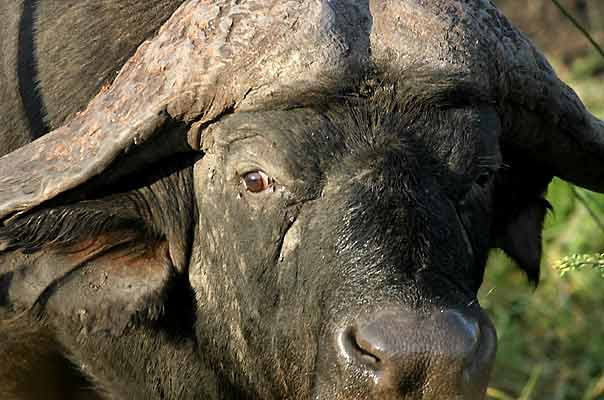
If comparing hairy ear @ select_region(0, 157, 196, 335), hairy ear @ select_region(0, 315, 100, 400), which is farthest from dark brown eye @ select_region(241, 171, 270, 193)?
hairy ear @ select_region(0, 315, 100, 400)

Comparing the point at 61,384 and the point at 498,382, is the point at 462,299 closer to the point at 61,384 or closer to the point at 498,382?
the point at 61,384

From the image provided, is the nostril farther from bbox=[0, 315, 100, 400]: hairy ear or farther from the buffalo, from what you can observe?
bbox=[0, 315, 100, 400]: hairy ear

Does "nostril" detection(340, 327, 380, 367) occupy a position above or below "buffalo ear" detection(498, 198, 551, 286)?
above

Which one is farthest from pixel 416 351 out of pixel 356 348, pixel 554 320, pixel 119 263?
pixel 554 320

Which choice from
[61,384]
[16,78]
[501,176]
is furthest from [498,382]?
[16,78]

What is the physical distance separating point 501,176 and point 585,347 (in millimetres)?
1968

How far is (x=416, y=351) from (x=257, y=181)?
25.3 inches

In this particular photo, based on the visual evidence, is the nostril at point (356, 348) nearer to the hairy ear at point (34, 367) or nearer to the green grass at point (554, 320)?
the hairy ear at point (34, 367)

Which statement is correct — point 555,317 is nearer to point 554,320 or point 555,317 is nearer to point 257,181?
point 554,320

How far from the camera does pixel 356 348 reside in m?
2.93

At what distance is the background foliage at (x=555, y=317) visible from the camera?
5328 millimetres

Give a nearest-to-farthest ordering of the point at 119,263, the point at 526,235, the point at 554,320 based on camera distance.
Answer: the point at 119,263 < the point at 526,235 < the point at 554,320

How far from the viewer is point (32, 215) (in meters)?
3.35

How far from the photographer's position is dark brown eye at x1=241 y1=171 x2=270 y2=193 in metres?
3.25
